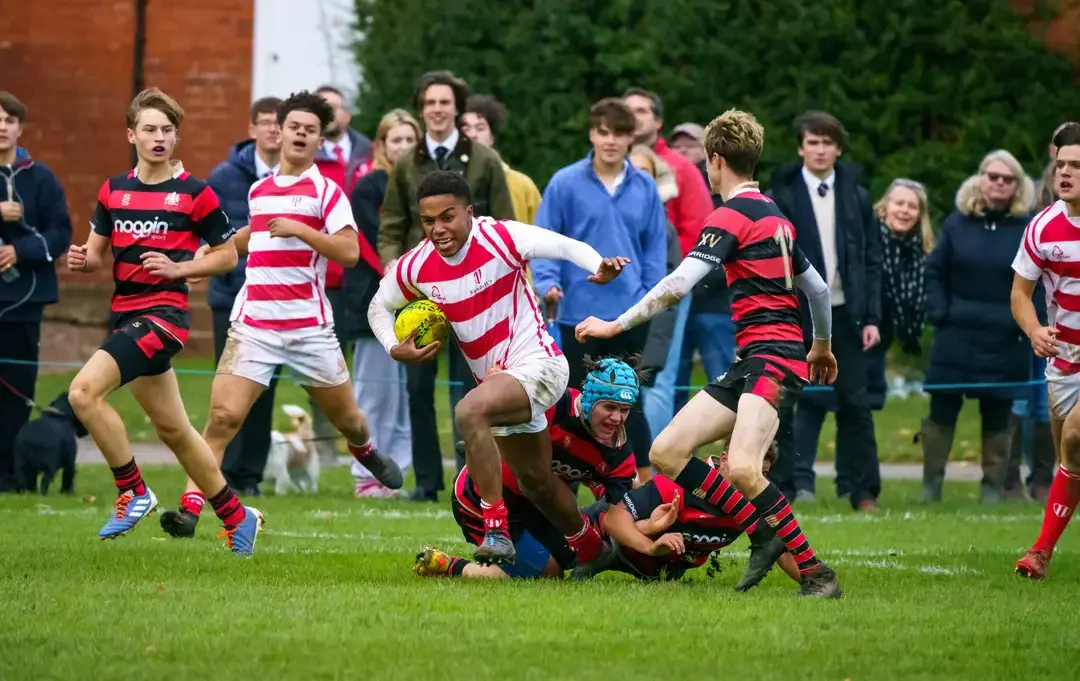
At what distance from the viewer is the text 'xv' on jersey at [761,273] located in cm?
836

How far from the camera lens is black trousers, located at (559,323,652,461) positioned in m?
12.3

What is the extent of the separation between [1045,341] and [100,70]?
645 inches

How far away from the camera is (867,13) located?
19.3m

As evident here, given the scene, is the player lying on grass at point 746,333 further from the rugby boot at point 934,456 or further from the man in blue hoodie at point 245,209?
the rugby boot at point 934,456

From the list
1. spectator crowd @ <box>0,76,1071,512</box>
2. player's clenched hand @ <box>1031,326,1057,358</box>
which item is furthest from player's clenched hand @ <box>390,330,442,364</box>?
spectator crowd @ <box>0,76,1071,512</box>

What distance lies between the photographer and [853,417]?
13.6 m

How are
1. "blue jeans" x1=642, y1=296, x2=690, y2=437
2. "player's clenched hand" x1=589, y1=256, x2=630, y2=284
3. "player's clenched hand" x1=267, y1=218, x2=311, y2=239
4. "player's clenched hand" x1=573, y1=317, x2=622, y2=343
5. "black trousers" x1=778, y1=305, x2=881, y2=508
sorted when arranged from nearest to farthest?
"player's clenched hand" x1=573, y1=317, x2=622, y2=343
"player's clenched hand" x1=589, y1=256, x2=630, y2=284
"player's clenched hand" x1=267, y1=218, x2=311, y2=239
"black trousers" x1=778, y1=305, x2=881, y2=508
"blue jeans" x1=642, y1=296, x2=690, y2=437

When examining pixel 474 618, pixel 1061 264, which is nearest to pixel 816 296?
pixel 1061 264

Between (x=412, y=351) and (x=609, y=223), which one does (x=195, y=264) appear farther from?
(x=609, y=223)

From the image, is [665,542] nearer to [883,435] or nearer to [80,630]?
[80,630]

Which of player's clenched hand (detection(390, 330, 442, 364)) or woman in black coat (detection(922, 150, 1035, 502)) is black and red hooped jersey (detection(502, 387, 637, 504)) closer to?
player's clenched hand (detection(390, 330, 442, 364))

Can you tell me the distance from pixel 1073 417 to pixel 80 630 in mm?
4954

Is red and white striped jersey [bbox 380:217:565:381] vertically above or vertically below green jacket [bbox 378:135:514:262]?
below

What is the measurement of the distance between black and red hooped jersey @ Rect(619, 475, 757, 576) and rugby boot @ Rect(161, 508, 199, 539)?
2.42 metres
